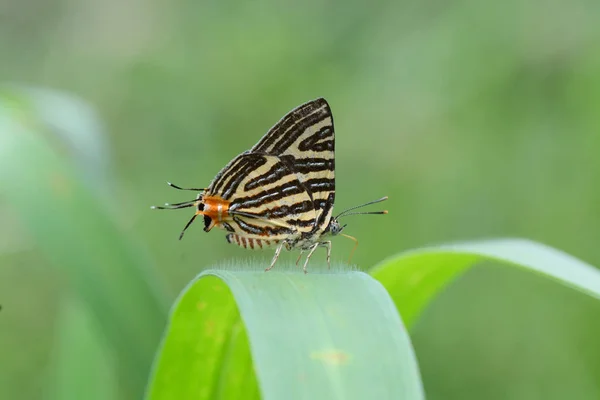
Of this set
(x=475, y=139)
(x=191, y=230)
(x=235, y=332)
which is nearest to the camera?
(x=235, y=332)

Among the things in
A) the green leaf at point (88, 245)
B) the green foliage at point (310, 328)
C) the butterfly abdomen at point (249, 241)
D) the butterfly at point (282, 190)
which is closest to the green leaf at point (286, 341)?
the green foliage at point (310, 328)

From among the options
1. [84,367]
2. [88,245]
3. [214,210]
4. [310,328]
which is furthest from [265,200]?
[310,328]

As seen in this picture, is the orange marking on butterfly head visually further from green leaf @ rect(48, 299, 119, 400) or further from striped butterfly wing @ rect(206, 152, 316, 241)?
green leaf @ rect(48, 299, 119, 400)

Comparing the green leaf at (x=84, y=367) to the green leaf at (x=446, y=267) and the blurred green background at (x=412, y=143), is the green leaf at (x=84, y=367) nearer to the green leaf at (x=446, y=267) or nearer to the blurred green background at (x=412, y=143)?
the blurred green background at (x=412, y=143)

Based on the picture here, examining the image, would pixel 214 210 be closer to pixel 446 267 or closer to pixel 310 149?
pixel 310 149

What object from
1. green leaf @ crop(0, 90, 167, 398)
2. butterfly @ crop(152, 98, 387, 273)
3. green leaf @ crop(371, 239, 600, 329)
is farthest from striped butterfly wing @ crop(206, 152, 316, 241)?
green leaf @ crop(371, 239, 600, 329)

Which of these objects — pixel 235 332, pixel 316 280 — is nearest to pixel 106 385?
pixel 235 332

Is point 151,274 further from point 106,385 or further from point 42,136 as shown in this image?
point 42,136
